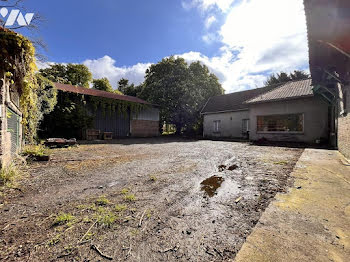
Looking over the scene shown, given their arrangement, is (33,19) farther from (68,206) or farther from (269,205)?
(269,205)

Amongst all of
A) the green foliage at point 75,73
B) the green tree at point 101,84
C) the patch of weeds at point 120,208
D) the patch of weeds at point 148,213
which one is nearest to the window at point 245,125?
the patch of weeds at point 148,213

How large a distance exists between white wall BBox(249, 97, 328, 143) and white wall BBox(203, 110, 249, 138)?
10.7ft

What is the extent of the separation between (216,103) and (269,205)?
58.2 ft

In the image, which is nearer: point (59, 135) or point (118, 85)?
point (59, 135)

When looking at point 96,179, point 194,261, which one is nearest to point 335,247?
point 194,261

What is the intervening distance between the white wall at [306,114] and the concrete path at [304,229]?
31.3 feet

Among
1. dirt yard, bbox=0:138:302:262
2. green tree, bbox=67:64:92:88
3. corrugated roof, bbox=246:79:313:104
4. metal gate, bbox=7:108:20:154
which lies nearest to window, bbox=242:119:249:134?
corrugated roof, bbox=246:79:313:104

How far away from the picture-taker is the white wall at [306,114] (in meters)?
9.73

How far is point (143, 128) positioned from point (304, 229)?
16.3 metres

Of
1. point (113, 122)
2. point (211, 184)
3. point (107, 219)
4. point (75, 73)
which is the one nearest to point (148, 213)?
point (107, 219)

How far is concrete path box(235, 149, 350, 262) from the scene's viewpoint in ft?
4.15

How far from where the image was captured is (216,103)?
18.9 metres

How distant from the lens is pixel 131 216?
1.93 m

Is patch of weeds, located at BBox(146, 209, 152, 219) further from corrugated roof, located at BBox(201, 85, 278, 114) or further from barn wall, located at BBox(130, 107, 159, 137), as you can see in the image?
corrugated roof, located at BBox(201, 85, 278, 114)
